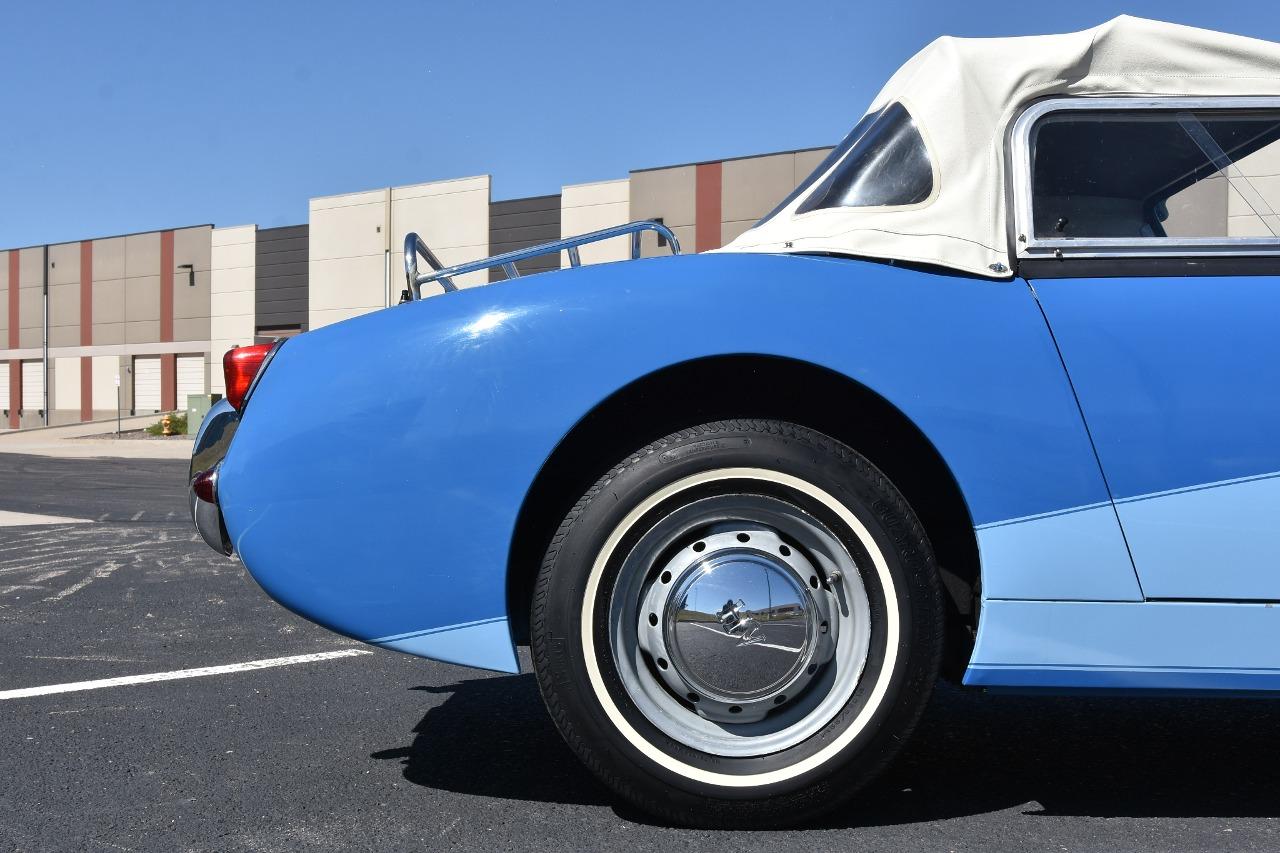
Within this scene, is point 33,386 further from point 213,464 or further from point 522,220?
point 213,464

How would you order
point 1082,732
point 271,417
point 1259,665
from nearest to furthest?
point 1259,665 < point 271,417 < point 1082,732

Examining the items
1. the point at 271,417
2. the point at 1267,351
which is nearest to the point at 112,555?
the point at 271,417

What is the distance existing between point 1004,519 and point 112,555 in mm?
6080

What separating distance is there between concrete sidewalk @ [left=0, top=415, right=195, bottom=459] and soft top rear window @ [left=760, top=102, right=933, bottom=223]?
81.6 feet

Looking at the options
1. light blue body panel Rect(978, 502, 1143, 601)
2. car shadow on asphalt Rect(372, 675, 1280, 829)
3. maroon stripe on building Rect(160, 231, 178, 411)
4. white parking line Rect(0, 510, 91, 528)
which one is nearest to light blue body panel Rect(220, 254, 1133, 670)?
light blue body panel Rect(978, 502, 1143, 601)

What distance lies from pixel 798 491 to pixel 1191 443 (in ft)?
2.48

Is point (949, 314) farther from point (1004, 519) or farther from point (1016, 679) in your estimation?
point (1016, 679)

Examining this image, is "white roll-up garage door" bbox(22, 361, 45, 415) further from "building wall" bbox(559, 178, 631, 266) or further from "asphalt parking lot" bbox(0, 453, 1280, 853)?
"asphalt parking lot" bbox(0, 453, 1280, 853)

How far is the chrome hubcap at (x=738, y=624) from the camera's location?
2.09 meters

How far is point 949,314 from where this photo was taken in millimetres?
2094

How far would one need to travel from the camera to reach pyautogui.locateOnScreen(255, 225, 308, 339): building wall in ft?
125

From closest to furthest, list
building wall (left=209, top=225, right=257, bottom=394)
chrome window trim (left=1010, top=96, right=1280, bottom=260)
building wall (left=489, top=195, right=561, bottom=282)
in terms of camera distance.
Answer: chrome window trim (left=1010, top=96, right=1280, bottom=260), building wall (left=489, top=195, right=561, bottom=282), building wall (left=209, top=225, right=257, bottom=394)

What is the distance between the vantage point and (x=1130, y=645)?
79.8 inches

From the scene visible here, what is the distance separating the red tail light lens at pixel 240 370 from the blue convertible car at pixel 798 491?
238mm
